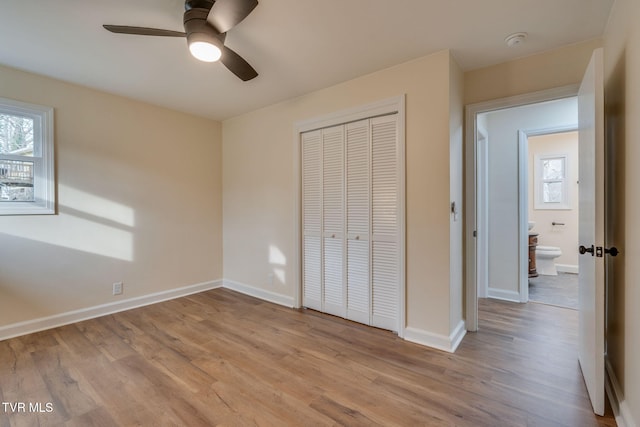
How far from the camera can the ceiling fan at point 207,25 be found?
1.62 metres

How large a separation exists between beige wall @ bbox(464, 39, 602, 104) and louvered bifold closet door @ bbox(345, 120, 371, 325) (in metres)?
1.08

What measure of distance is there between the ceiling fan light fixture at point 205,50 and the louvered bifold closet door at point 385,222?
4.99 ft

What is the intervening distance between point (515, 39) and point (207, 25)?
7.32 feet

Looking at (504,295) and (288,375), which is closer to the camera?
(288,375)

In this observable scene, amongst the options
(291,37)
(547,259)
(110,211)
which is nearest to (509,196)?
(547,259)

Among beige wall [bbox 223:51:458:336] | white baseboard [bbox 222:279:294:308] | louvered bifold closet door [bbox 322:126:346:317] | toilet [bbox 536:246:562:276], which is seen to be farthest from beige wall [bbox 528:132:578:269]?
white baseboard [bbox 222:279:294:308]

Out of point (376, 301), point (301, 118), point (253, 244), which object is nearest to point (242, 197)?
point (253, 244)

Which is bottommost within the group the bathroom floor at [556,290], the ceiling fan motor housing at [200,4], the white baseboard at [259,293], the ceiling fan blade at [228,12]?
the bathroom floor at [556,290]

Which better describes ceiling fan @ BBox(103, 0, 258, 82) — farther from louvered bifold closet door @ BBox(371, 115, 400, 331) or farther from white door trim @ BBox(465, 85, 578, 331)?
white door trim @ BBox(465, 85, 578, 331)

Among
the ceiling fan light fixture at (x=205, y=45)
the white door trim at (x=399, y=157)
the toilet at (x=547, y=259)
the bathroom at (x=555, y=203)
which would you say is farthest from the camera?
the bathroom at (x=555, y=203)

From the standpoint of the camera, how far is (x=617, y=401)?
5.42ft

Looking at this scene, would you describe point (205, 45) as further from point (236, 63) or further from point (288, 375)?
point (288, 375)

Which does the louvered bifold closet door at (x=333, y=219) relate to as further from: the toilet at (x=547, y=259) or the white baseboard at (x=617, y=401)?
the toilet at (x=547, y=259)

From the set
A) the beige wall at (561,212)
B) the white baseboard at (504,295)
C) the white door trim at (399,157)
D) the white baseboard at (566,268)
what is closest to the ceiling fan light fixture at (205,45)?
the white door trim at (399,157)
